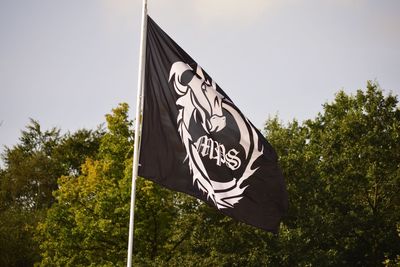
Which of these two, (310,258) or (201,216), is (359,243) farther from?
(201,216)

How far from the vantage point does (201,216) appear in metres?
29.3

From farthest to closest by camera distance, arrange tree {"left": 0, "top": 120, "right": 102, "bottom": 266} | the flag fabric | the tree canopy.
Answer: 1. tree {"left": 0, "top": 120, "right": 102, "bottom": 266}
2. the tree canopy
3. the flag fabric

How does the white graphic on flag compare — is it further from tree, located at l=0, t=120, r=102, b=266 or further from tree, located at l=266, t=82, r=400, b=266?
tree, located at l=0, t=120, r=102, b=266

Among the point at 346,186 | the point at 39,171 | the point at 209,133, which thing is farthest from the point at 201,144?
the point at 39,171

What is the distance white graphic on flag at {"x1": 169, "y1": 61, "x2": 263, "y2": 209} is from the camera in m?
10.1

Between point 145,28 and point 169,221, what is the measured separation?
68.8 feet

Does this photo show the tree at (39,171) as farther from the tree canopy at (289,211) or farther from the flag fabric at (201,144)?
the flag fabric at (201,144)

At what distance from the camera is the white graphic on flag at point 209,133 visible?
10.1 meters

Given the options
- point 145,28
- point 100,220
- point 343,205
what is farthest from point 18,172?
point 145,28

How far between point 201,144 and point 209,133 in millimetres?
301

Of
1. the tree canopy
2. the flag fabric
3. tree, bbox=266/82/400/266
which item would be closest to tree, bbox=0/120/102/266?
the tree canopy

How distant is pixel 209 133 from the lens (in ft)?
34.1

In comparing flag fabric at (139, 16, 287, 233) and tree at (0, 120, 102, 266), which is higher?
tree at (0, 120, 102, 266)

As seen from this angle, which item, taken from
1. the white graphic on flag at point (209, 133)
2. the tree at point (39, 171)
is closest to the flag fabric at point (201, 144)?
the white graphic on flag at point (209, 133)
